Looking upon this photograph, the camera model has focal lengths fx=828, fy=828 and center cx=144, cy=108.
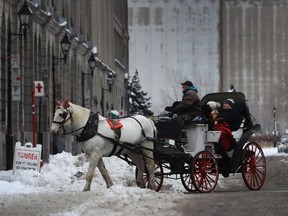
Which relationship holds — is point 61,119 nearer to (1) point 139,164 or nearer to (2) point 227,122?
(1) point 139,164

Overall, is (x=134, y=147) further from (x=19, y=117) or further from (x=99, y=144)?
(x=19, y=117)

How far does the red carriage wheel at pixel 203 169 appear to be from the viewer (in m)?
16.5

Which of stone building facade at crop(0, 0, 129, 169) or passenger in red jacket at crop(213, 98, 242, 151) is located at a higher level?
stone building facade at crop(0, 0, 129, 169)

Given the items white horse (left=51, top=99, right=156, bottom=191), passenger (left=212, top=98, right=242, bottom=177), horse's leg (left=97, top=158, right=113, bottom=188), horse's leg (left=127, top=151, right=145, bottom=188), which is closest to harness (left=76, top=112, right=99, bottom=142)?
white horse (left=51, top=99, right=156, bottom=191)

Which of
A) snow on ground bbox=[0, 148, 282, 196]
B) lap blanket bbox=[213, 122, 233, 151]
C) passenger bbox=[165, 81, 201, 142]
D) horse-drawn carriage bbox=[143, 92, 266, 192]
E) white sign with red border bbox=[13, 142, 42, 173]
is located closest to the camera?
horse-drawn carriage bbox=[143, 92, 266, 192]

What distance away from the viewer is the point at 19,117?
113 feet

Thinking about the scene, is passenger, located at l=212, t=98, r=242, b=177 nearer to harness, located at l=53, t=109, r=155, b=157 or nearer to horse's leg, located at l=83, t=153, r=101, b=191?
harness, located at l=53, t=109, r=155, b=157

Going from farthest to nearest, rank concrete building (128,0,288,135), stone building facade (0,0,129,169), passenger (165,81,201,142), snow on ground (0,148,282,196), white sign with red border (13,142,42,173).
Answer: concrete building (128,0,288,135)
stone building facade (0,0,129,169)
white sign with red border (13,142,42,173)
snow on ground (0,148,282,196)
passenger (165,81,201,142)

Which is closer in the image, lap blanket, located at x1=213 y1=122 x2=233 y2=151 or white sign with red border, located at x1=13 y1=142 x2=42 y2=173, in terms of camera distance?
lap blanket, located at x1=213 y1=122 x2=233 y2=151

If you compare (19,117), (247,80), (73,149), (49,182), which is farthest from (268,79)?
(49,182)

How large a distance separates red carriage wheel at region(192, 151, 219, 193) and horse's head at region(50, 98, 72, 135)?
2699 millimetres

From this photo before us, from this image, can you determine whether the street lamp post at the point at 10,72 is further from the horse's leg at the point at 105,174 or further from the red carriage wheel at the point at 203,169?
the red carriage wheel at the point at 203,169

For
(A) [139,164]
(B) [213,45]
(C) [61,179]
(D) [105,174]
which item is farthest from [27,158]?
(B) [213,45]

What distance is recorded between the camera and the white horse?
1555 cm
